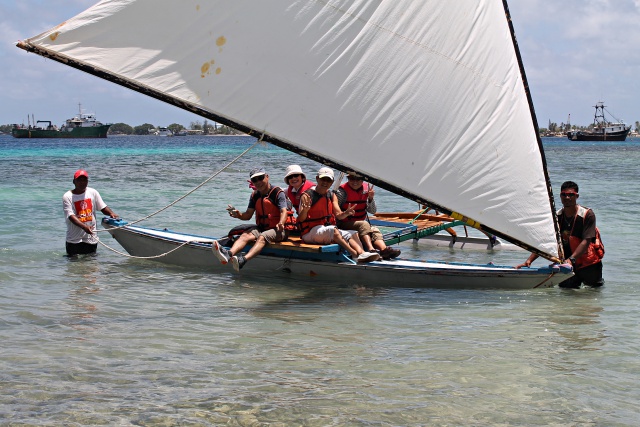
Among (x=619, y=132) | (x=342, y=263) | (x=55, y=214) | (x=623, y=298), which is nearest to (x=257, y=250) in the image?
(x=342, y=263)

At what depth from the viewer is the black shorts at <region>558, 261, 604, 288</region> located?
400 inches

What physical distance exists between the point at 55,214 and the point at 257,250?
10944 mm

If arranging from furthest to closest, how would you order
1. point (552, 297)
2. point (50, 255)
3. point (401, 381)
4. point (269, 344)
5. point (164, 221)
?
point (164, 221)
point (50, 255)
point (552, 297)
point (269, 344)
point (401, 381)

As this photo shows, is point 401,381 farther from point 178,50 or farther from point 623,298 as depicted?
point 623,298

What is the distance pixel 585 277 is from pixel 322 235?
128 inches

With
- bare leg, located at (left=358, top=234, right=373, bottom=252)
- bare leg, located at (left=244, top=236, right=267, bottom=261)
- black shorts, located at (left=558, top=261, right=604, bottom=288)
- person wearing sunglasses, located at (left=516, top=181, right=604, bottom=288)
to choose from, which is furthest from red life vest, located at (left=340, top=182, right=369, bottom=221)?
black shorts, located at (left=558, top=261, right=604, bottom=288)

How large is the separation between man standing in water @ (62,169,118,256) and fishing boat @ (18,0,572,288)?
13.2 feet

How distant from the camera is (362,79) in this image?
834cm

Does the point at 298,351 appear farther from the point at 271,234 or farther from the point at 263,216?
the point at 263,216

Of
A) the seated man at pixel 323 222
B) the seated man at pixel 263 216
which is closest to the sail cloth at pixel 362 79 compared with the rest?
the seated man at pixel 323 222

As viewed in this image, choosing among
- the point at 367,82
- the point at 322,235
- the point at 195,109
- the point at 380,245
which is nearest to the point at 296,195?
the point at 322,235

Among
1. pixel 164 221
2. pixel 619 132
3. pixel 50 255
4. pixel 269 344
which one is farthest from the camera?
pixel 619 132

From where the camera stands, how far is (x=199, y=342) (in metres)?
7.75

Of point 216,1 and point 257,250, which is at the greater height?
point 216,1
